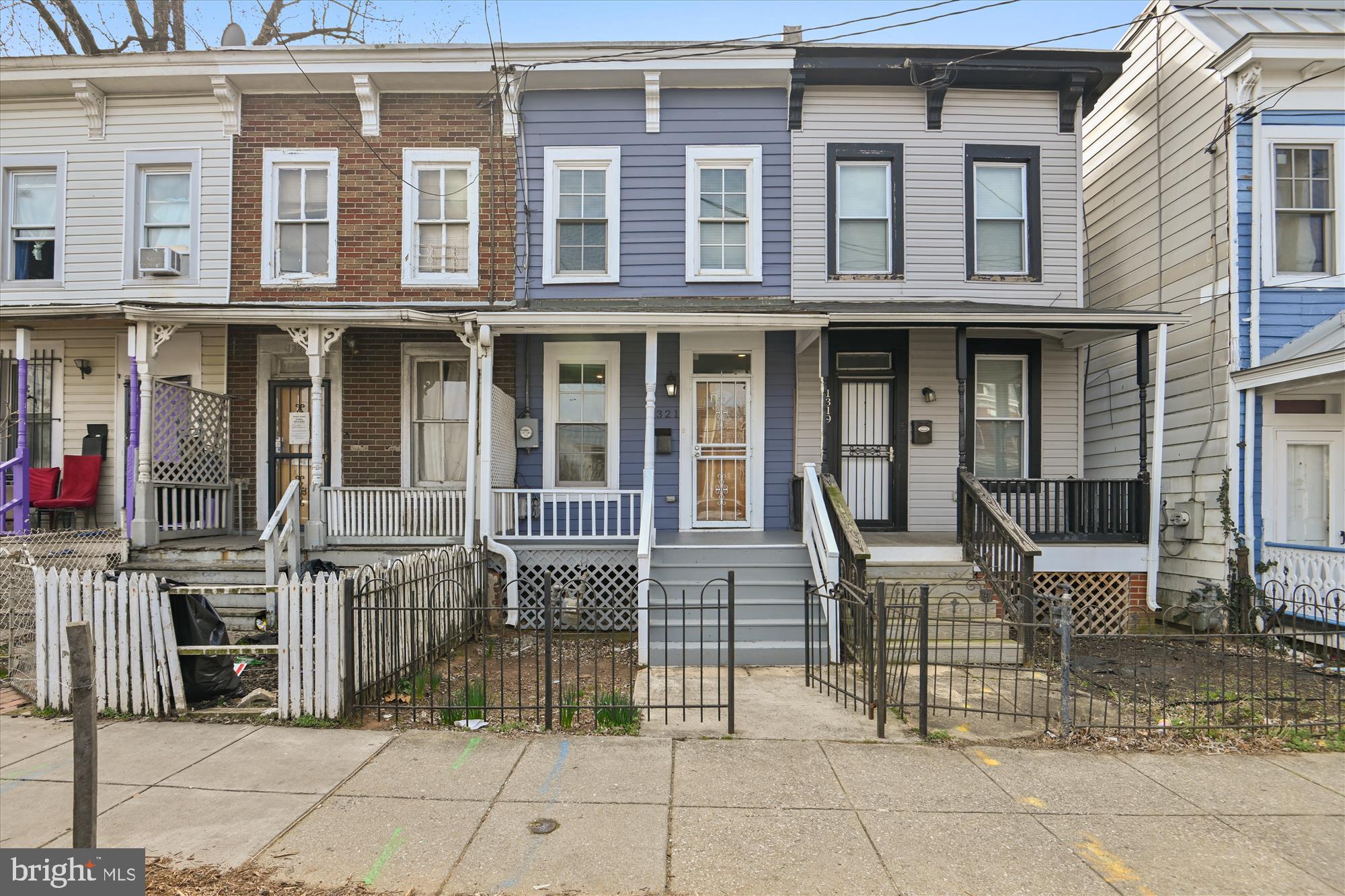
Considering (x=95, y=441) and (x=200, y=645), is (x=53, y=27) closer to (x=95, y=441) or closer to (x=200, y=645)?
(x=95, y=441)

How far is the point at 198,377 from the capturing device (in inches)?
444

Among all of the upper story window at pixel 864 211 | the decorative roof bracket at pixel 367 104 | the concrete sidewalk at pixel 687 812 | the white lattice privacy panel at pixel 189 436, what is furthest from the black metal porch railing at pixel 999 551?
the white lattice privacy panel at pixel 189 436

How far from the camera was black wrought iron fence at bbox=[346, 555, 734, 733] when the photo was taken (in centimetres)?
601

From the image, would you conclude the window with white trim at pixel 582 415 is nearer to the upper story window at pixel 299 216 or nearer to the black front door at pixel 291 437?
the black front door at pixel 291 437

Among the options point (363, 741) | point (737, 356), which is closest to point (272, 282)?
point (737, 356)

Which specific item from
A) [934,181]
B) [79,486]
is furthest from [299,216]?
[934,181]

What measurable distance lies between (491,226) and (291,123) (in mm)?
3440

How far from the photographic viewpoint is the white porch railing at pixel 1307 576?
8531 mm

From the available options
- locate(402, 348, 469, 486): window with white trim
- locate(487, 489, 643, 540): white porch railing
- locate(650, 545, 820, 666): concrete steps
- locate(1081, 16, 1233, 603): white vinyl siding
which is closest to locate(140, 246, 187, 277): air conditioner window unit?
locate(402, 348, 469, 486): window with white trim

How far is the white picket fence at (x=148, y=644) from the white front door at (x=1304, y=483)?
432 inches

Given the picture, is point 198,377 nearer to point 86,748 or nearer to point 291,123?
point 291,123

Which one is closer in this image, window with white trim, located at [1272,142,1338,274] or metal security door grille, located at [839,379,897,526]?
window with white trim, located at [1272,142,1338,274]

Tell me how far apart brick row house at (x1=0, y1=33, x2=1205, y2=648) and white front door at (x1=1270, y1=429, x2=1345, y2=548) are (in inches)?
72.7

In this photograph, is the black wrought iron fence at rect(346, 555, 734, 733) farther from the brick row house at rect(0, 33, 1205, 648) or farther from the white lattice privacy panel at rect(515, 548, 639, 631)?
the brick row house at rect(0, 33, 1205, 648)
